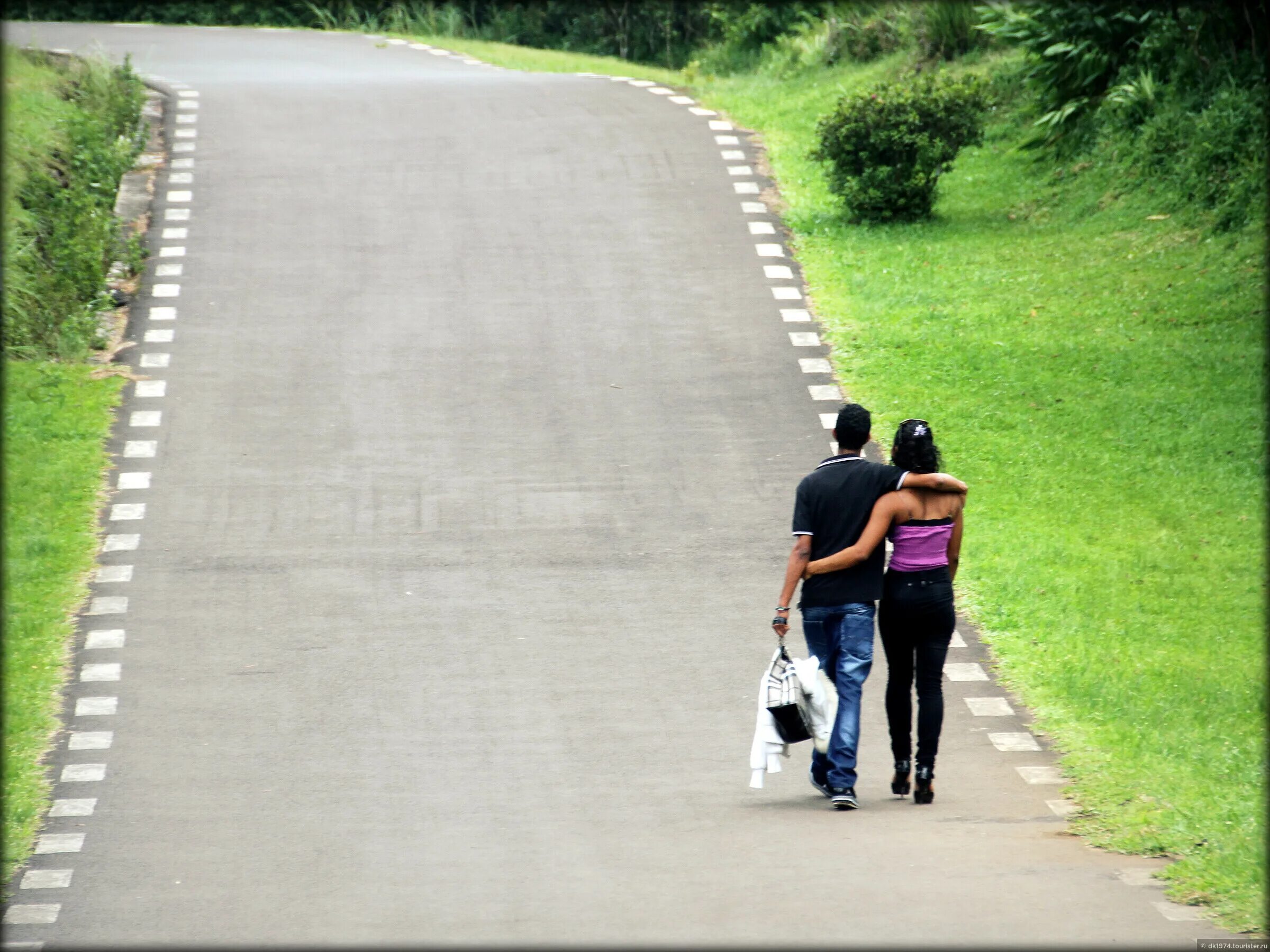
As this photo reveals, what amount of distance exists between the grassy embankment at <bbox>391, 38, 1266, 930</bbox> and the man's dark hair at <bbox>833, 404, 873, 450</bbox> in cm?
206

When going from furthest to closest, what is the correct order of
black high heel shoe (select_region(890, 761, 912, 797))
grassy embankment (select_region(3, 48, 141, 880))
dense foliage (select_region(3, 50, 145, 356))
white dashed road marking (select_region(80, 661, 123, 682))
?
dense foliage (select_region(3, 50, 145, 356))
white dashed road marking (select_region(80, 661, 123, 682))
grassy embankment (select_region(3, 48, 141, 880))
black high heel shoe (select_region(890, 761, 912, 797))

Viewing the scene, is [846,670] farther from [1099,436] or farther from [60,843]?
[1099,436]

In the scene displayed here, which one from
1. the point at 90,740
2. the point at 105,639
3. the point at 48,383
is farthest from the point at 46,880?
the point at 48,383

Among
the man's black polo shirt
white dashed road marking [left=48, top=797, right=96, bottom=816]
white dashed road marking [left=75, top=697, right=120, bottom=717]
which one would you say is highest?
the man's black polo shirt

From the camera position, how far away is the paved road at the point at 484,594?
675 cm

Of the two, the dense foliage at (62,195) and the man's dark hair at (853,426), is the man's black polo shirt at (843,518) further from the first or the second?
the dense foliage at (62,195)

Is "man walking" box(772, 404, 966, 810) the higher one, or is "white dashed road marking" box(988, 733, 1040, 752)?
"man walking" box(772, 404, 966, 810)

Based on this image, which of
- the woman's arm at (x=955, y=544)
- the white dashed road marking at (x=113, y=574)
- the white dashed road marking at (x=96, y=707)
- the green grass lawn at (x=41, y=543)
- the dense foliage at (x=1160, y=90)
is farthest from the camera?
the dense foliage at (x=1160, y=90)

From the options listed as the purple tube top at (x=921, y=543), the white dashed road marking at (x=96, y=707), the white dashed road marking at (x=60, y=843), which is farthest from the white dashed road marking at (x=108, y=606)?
the purple tube top at (x=921, y=543)

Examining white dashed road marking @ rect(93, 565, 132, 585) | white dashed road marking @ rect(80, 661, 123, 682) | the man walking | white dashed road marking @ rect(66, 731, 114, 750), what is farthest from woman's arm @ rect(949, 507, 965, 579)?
white dashed road marking @ rect(93, 565, 132, 585)

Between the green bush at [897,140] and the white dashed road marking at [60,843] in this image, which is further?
the green bush at [897,140]

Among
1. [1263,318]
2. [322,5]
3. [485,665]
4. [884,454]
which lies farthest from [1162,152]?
[322,5]

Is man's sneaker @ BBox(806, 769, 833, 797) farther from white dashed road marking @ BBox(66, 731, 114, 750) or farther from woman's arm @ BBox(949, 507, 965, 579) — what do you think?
white dashed road marking @ BBox(66, 731, 114, 750)

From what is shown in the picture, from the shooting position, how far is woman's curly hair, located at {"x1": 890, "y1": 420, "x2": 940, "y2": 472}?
7746 millimetres
